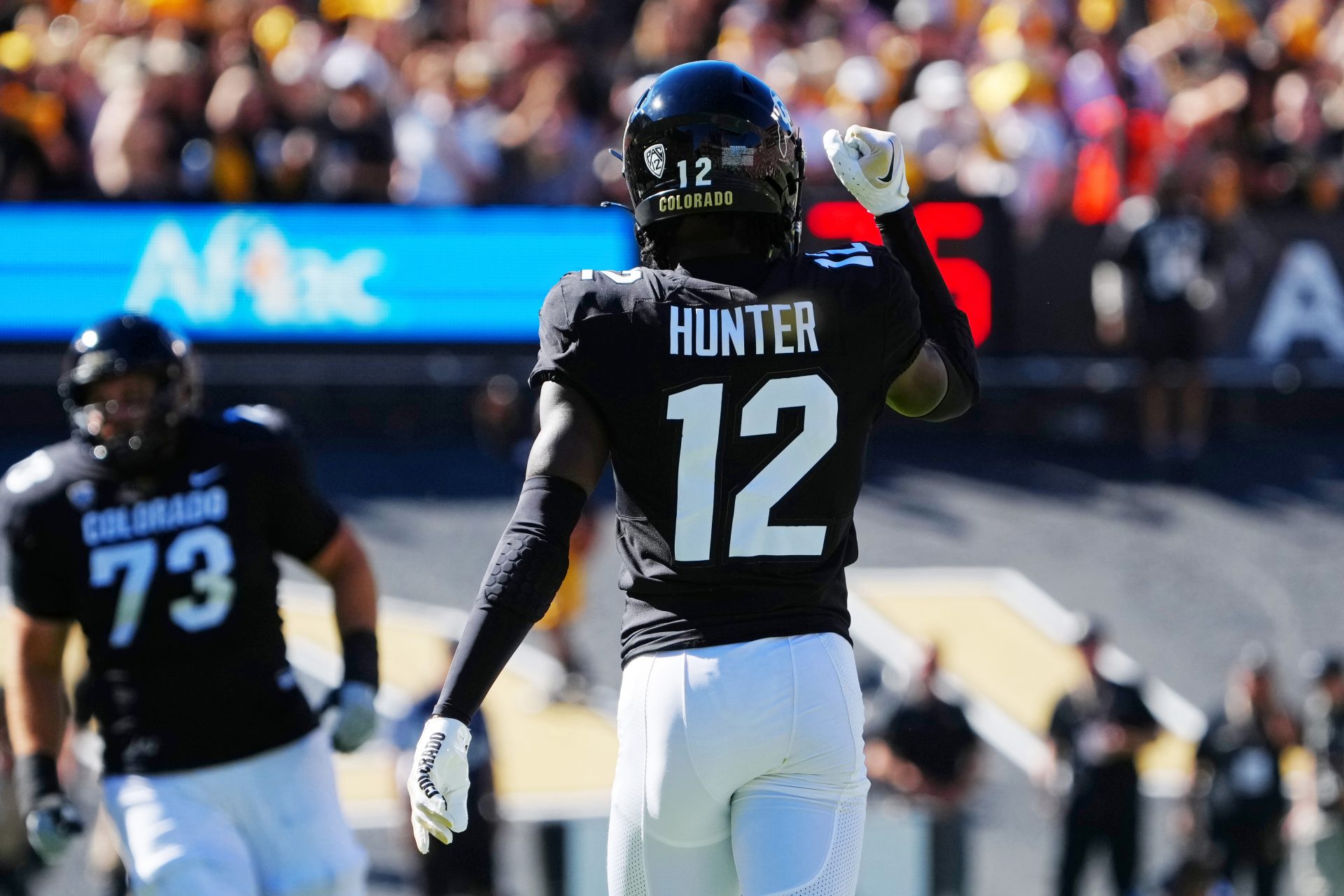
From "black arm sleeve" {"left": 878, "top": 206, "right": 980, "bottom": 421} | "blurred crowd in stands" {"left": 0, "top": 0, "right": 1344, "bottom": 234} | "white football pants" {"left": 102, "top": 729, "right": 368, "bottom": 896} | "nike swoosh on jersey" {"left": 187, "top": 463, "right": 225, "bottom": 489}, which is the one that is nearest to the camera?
"black arm sleeve" {"left": 878, "top": 206, "right": 980, "bottom": 421}

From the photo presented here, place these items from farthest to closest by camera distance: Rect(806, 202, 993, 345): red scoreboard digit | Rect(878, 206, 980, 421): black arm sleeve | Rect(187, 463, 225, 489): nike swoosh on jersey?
Rect(806, 202, 993, 345): red scoreboard digit < Rect(187, 463, 225, 489): nike swoosh on jersey < Rect(878, 206, 980, 421): black arm sleeve

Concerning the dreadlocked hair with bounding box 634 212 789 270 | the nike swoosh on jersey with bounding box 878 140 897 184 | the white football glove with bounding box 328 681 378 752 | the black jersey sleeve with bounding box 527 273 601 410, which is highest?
the nike swoosh on jersey with bounding box 878 140 897 184

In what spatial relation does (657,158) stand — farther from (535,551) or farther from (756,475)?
(535,551)

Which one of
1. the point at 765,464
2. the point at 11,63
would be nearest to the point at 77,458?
the point at 765,464

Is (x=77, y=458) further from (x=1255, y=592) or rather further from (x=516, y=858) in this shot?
(x=1255, y=592)

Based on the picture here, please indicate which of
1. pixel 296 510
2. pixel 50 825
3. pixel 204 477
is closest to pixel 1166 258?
pixel 296 510

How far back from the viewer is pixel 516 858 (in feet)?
26.8

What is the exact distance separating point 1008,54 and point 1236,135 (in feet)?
5.34

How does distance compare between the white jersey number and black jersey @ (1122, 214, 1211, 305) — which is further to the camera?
black jersey @ (1122, 214, 1211, 305)

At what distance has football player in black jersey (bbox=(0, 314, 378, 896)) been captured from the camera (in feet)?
14.0

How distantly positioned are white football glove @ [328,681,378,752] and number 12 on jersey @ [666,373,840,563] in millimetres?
1743

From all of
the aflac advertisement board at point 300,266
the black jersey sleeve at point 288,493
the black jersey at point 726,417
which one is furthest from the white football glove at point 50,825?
the aflac advertisement board at point 300,266

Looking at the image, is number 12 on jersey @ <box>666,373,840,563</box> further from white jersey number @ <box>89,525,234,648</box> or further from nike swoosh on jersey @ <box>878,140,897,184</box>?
white jersey number @ <box>89,525,234,648</box>

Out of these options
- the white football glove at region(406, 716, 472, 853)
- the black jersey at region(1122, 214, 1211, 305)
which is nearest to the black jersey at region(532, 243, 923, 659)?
the white football glove at region(406, 716, 472, 853)
